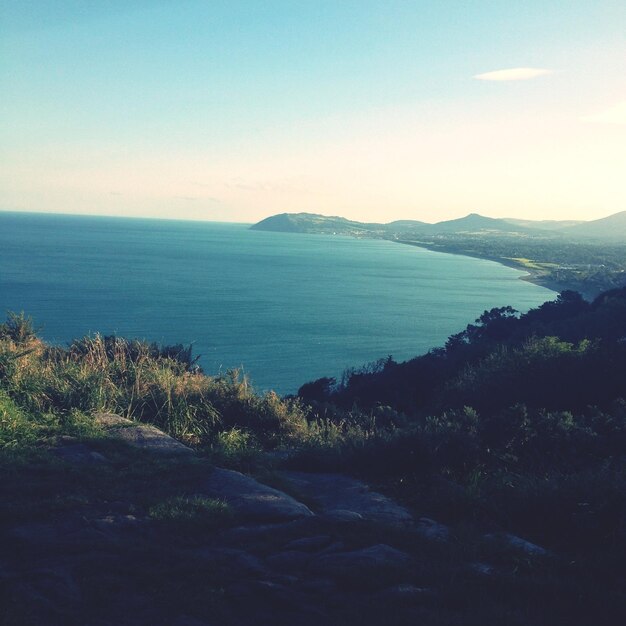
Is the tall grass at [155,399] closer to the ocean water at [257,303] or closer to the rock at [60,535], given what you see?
the rock at [60,535]

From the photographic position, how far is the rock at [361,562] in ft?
14.4

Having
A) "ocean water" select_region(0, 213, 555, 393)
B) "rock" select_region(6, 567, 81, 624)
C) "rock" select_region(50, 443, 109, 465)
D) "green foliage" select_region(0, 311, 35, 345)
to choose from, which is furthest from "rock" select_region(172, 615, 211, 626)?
"ocean water" select_region(0, 213, 555, 393)

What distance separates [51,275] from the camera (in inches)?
3398

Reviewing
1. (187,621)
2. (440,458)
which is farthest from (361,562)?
(440,458)

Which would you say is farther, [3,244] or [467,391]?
[3,244]

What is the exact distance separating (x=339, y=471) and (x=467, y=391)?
25.2 ft

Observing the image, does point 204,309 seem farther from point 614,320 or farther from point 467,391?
point 467,391

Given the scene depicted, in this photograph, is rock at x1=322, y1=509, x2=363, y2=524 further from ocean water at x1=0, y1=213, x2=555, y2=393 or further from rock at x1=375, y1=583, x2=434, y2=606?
ocean water at x1=0, y1=213, x2=555, y2=393

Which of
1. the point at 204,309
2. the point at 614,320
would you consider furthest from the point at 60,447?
the point at 204,309

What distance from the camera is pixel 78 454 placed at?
23.5 ft

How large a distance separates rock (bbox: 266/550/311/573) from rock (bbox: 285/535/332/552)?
11 centimetres

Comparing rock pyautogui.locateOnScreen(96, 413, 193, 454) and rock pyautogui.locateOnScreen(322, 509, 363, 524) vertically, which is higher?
rock pyautogui.locateOnScreen(322, 509, 363, 524)

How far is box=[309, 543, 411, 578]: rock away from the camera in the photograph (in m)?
4.38

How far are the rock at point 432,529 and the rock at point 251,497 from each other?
1046mm
